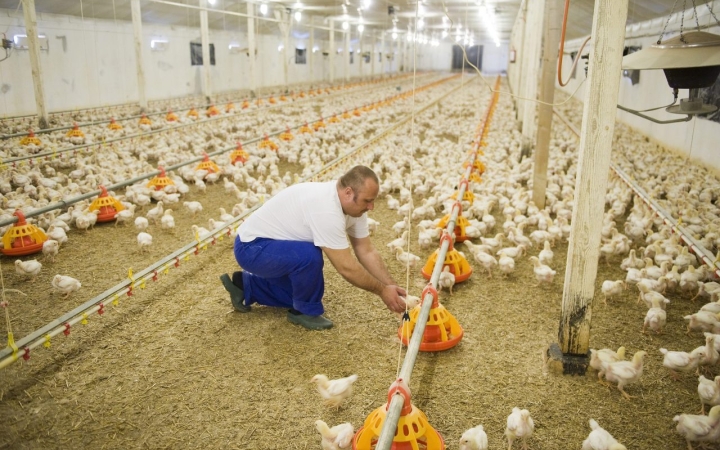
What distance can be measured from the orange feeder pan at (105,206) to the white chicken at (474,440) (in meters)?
5.15

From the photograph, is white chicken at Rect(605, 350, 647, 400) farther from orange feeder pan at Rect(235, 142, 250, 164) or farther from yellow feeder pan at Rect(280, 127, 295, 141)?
yellow feeder pan at Rect(280, 127, 295, 141)

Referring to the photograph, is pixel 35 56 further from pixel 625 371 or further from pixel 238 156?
pixel 625 371

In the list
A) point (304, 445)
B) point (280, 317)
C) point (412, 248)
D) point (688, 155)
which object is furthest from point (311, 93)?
point (304, 445)

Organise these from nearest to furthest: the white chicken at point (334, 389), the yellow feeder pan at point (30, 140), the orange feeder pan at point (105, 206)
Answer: the white chicken at point (334, 389) → the orange feeder pan at point (105, 206) → the yellow feeder pan at point (30, 140)

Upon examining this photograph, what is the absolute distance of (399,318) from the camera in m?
4.01

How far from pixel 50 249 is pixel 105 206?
54.2 inches

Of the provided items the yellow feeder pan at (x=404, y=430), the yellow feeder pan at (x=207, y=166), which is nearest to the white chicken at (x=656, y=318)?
the yellow feeder pan at (x=404, y=430)

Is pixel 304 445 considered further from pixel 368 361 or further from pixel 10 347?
pixel 10 347

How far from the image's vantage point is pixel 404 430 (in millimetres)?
2381

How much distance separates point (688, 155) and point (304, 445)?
970 cm

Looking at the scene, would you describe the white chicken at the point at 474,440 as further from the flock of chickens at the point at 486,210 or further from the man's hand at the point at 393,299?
the man's hand at the point at 393,299

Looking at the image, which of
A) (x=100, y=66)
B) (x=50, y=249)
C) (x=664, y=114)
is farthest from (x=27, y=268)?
(x=100, y=66)

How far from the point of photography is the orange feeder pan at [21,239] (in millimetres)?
5000

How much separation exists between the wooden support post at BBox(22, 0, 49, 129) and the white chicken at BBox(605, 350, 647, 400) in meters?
11.8
